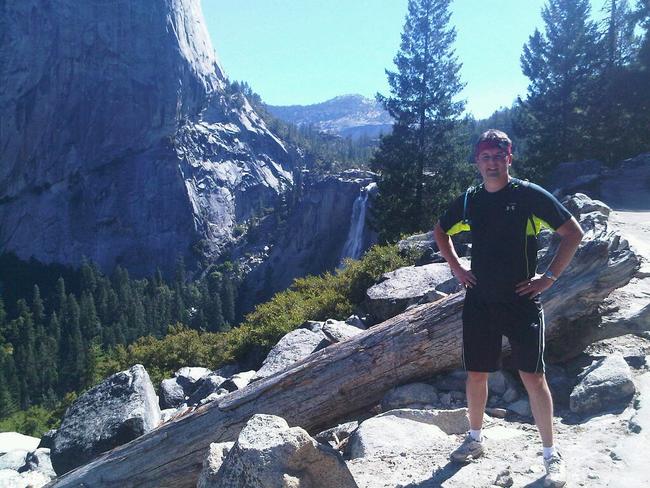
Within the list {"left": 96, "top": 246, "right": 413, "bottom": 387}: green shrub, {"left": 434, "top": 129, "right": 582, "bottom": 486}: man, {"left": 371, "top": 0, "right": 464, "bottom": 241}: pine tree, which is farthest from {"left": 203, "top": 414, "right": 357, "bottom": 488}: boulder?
{"left": 371, "top": 0, "right": 464, "bottom": 241}: pine tree

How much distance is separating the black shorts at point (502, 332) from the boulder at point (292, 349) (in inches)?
119

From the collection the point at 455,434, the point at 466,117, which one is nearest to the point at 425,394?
the point at 455,434

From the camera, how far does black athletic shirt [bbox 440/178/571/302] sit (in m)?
3.37

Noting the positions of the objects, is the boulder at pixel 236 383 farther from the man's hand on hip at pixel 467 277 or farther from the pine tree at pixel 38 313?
the pine tree at pixel 38 313

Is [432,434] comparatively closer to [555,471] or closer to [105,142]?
[555,471]

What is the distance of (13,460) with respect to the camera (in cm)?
731

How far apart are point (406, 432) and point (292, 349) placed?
3.24 meters

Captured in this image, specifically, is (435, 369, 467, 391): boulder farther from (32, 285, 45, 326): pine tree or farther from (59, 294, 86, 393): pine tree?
(32, 285, 45, 326): pine tree

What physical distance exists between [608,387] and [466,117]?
20712 mm

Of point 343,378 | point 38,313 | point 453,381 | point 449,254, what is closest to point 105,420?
point 343,378

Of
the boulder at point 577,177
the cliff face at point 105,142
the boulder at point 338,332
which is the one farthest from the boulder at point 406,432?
the cliff face at point 105,142

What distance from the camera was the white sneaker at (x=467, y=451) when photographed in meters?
3.61

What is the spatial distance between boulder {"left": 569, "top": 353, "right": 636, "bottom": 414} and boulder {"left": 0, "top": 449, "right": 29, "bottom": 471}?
23.2 ft

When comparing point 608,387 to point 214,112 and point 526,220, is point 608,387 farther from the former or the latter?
point 214,112
